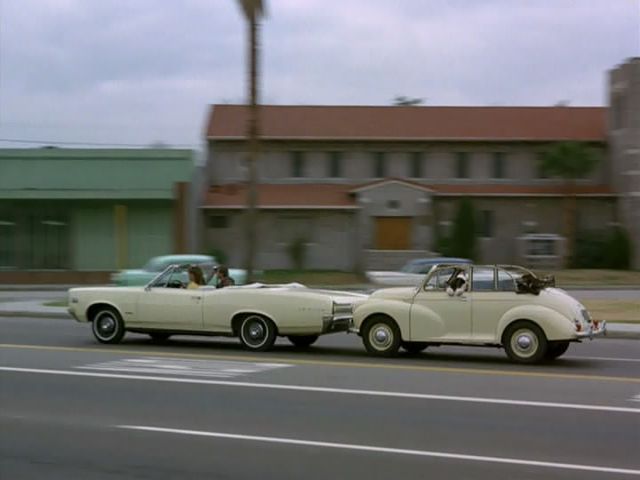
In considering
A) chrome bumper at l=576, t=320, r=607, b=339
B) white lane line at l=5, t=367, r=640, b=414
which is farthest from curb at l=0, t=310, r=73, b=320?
chrome bumper at l=576, t=320, r=607, b=339

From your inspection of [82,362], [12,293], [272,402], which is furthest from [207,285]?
[12,293]

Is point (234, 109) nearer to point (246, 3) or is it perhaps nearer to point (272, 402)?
point (246, 3)

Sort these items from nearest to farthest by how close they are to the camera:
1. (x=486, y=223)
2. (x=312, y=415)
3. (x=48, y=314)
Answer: (x=312, y=415) → (x=48, y=314) → (x=486, y=223)

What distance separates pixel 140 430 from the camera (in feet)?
30.7

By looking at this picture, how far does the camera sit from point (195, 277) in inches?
667

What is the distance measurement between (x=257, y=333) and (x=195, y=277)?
1738mm

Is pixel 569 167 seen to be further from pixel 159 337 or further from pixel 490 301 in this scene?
pixel 490 301

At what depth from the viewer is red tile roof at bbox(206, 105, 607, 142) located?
4859cm

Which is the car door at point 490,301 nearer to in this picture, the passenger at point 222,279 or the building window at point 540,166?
the passenger at point 222,279

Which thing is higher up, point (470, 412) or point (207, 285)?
point (207, 285)

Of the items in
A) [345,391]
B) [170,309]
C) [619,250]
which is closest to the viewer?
[345,391]

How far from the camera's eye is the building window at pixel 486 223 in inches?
1861

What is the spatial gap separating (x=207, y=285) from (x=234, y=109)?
1378 inches

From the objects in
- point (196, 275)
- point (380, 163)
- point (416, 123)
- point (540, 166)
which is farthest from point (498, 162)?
point (196, 275)
